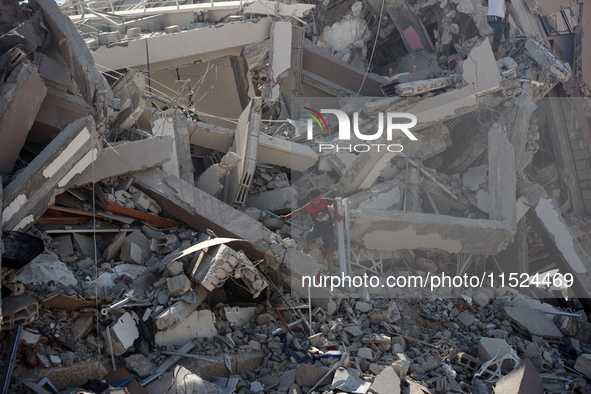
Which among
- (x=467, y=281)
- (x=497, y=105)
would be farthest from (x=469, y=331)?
(x=497, y=105)

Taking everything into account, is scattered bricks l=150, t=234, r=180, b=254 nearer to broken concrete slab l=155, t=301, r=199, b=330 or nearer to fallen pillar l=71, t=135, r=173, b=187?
fallen pillar l=71, t=135, r=173, b=187

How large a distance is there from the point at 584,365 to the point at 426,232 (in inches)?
A: 96.3

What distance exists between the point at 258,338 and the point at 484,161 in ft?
18.3

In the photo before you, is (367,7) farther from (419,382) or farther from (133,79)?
(419,382)

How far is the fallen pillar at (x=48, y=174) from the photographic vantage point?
6.07 m

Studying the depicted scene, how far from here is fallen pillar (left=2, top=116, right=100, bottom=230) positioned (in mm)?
6070

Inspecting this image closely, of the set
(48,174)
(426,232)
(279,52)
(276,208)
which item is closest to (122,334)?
(48,174)

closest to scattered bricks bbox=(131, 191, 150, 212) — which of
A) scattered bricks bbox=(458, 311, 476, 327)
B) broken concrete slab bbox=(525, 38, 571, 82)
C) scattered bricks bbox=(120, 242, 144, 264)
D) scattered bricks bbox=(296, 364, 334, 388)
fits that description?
scattered bricks bbox=(120, 242, 144, 264)

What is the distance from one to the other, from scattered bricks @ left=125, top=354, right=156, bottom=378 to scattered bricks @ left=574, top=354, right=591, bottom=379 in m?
4.45

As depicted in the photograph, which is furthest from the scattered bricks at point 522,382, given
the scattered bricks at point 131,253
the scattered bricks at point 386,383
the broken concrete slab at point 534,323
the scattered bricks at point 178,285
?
the scattered bricks at point 131,253

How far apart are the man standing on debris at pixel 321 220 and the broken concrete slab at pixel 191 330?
190 centimetres

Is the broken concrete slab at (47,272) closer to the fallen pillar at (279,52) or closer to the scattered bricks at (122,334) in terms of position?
the scattered bricks at (122,334)

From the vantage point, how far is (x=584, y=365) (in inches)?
261

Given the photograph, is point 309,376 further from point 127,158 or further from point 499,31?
point 499,31
